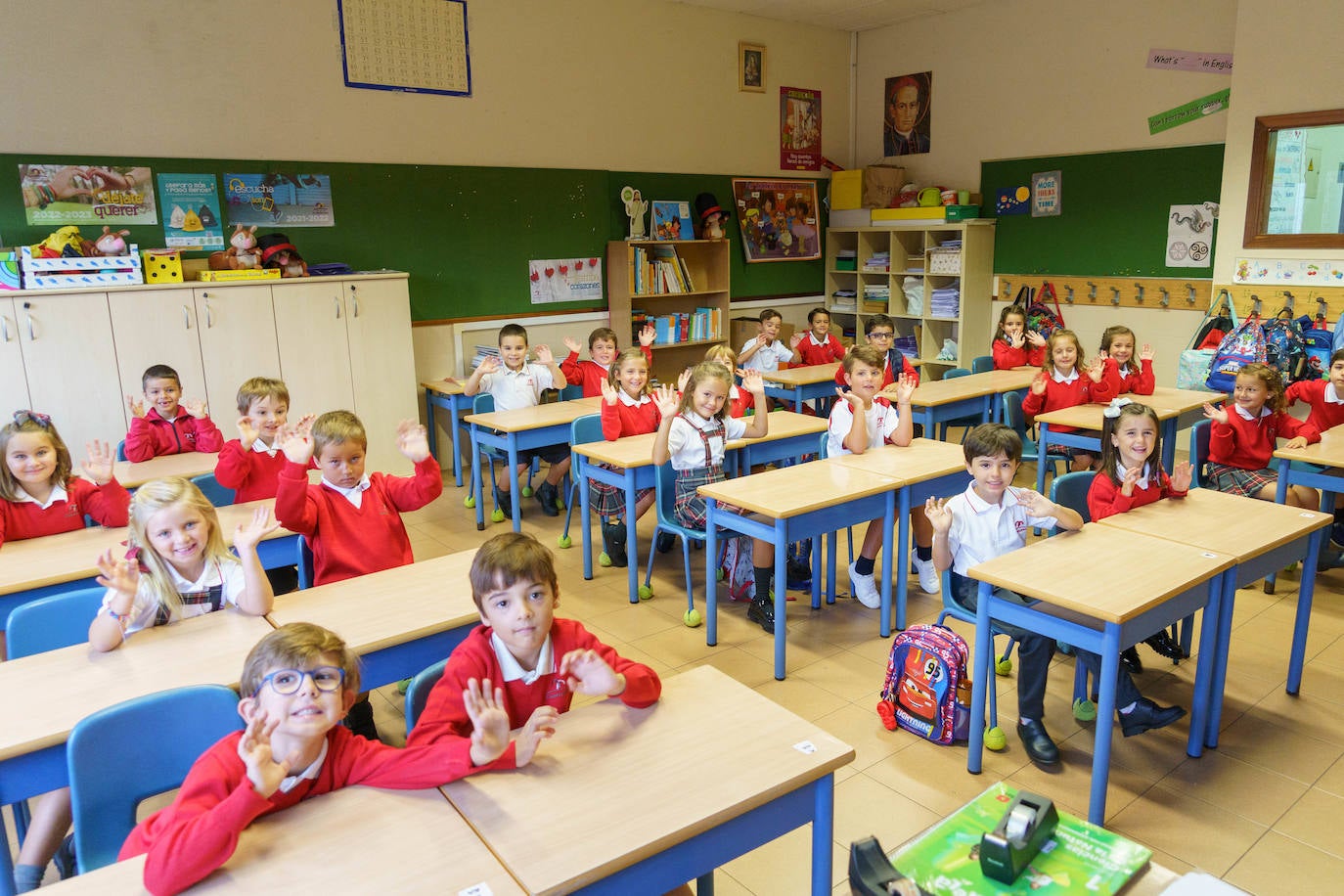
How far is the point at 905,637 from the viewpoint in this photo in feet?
10.0

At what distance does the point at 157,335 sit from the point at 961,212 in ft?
19.2

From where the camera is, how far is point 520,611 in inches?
73.1

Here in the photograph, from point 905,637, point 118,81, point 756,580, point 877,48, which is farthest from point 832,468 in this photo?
point 877,48

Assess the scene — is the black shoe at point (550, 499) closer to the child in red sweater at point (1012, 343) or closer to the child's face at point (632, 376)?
the child's face at point (632, 376)

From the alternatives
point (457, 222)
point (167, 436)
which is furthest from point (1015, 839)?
point (457, 222)

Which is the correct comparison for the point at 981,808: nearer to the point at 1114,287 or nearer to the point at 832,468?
the point at 832,468

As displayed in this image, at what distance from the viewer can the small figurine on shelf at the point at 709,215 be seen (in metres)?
7.49

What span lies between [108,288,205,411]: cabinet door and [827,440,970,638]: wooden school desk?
3.70 metres

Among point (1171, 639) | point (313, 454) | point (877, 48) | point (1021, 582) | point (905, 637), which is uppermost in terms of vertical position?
point (877, 48)

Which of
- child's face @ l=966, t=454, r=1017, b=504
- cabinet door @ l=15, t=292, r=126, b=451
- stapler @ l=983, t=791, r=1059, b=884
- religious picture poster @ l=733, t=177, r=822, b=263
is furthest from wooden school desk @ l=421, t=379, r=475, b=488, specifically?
stapler @ l=983, t=791, r=1059, b=884

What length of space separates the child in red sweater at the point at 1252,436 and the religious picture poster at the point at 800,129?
4.77 metres

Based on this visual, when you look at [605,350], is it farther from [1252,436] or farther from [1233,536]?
[1233,536]

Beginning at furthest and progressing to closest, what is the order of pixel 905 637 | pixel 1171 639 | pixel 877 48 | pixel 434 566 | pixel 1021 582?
1. pixel 877 48
2. pixel 1171 639
3. pixel 905 637
4. pixel 434 566
5. pixel 1021 582

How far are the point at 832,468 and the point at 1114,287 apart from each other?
4.24 m
